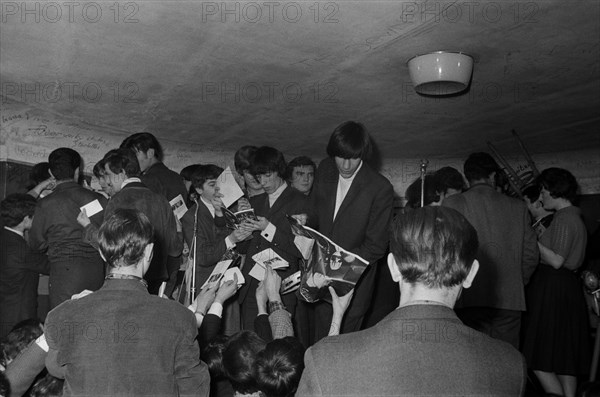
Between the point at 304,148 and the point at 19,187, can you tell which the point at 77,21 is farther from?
the point at 304,148

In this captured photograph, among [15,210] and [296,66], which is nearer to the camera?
[296,66]

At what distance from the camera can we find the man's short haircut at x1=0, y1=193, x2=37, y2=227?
4.24 meters

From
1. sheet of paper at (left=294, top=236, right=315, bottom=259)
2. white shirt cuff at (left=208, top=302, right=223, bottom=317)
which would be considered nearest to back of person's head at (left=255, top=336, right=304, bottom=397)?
white shirt cuff at (left=208, top=302, right=223, bottom=317)

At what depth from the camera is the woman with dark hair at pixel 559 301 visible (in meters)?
3.65

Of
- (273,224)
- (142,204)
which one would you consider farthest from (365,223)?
(142,204)

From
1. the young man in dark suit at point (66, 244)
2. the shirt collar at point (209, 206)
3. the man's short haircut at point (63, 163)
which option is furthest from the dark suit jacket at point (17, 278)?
the shirt collar at point (209, 206)

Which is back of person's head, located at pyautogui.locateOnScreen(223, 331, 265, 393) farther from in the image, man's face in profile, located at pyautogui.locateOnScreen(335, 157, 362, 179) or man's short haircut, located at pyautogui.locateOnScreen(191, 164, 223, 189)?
man's short haircut, located at pyautogui.locateOnScreen(191, 164, 223, 189)

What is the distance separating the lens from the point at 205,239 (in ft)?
12.5

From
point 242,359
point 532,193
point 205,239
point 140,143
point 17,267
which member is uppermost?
point 140,143

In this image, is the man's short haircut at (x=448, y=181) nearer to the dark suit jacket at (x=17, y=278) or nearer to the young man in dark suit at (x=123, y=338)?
A: the young man in dark suit at (x=123, y=338)

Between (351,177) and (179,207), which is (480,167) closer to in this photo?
(351,177)

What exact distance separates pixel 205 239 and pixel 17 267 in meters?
1.39

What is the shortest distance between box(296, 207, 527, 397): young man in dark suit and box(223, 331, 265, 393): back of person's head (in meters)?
0.92

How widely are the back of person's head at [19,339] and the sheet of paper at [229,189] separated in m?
1.22
